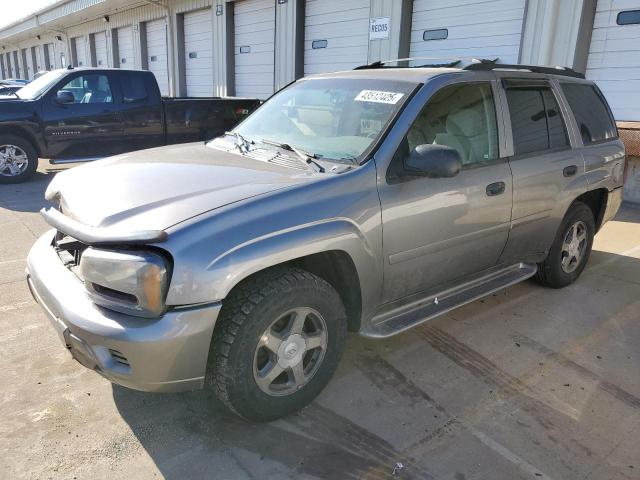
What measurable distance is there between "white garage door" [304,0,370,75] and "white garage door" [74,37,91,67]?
17551 mm

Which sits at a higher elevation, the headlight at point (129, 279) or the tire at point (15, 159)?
the headlight at point (129, 279)

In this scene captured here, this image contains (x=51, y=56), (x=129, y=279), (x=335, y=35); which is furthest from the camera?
(x=51, y=56)

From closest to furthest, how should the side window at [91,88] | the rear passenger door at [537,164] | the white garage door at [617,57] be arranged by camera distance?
the rear passenger door at [537,164] → the white garage door at [617,57] → the side window at [91,88]

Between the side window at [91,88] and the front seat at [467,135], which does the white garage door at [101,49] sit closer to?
the side window at [91,88]

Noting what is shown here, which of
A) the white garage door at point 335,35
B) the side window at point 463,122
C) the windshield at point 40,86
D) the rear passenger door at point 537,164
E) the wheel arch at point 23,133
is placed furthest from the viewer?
the white garage door at point 335,35

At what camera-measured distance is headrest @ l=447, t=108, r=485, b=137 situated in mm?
3385

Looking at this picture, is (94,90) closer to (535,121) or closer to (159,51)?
(535,121)

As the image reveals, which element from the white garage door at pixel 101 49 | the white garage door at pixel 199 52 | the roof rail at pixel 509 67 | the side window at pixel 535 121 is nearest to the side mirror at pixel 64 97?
the roof rail at pixel 509 67

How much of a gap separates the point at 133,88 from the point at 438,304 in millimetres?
7724

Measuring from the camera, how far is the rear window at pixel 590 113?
4301mm

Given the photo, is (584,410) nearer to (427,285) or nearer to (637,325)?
(427,285)

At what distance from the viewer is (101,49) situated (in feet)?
79.2

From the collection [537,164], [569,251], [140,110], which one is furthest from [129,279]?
[140,110]

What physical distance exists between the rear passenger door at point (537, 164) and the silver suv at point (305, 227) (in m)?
0.02
